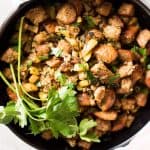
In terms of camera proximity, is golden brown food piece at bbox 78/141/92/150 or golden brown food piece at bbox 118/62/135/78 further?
golden brown food piece at bbox 78/141/92/150

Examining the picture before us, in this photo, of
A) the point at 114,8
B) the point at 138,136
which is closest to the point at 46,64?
the point at 114,8

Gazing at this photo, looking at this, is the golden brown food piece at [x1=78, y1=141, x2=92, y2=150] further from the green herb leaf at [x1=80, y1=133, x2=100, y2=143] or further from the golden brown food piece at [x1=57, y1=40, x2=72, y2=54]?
the golden brown food piece at [x1=57, y1=40, x2=72, y2=54]

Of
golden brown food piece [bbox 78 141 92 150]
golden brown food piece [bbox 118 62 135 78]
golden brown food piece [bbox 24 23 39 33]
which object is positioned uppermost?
golden brown food piece [bbox 24 23 39 33]

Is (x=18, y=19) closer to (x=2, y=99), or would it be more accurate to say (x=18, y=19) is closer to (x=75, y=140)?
(x=2, y=99)

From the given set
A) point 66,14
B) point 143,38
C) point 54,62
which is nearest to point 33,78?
point 54,62

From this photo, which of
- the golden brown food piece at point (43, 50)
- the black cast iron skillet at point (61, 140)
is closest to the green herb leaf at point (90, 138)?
the black cast iron skillet at point (61, 140)

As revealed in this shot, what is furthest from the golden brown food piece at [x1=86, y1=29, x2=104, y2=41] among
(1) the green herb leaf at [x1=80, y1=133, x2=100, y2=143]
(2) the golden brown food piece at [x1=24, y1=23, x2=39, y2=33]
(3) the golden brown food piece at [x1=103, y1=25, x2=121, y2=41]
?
(1) the green herb leaf at [x1=80, y1=133, x2=100, y2=143]
